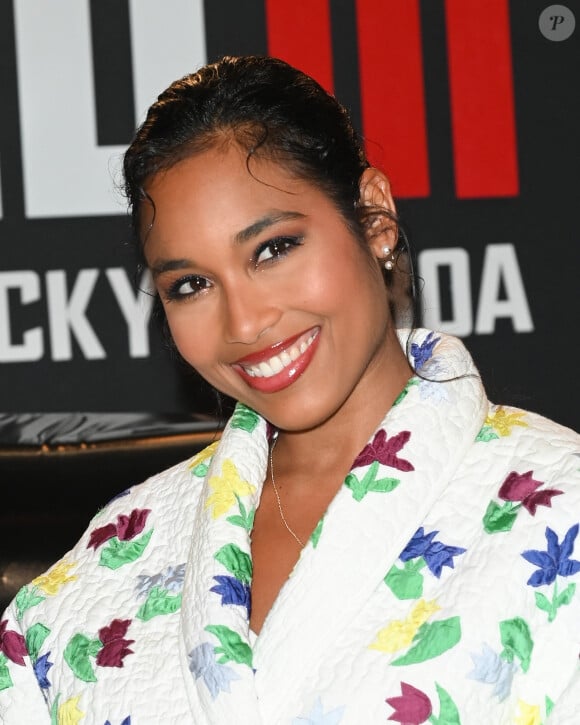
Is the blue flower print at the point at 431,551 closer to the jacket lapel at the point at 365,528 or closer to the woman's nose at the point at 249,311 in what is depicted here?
the jacket lapel at the point at 365,528

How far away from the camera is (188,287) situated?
4.22 ft

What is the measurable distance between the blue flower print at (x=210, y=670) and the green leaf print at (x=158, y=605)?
0.12 m

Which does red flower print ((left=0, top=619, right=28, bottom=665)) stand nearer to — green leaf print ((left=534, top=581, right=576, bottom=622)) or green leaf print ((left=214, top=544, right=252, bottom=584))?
green leaf print ((left=214, top=544, right=252, bottom=584))

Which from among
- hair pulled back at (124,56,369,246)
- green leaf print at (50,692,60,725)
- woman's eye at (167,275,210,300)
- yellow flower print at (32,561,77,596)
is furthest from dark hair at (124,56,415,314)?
green leaf print at (50,692,60,725)

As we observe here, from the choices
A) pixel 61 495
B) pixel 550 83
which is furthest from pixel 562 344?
pixel 61 495

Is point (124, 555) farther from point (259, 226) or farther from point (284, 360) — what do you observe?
point (259, 226)

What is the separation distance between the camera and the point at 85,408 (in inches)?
80.0

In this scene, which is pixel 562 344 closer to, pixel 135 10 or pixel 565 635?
pixel 135 10

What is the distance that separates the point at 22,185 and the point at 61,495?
0.57 metres

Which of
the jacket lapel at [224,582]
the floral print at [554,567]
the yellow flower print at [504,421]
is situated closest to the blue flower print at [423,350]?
→ the yellow flower print at [504,421]

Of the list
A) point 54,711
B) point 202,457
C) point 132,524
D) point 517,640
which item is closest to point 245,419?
point 202,457

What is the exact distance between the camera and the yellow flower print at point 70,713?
130cm

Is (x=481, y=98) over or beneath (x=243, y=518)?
over

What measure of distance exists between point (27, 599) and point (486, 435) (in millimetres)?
584
